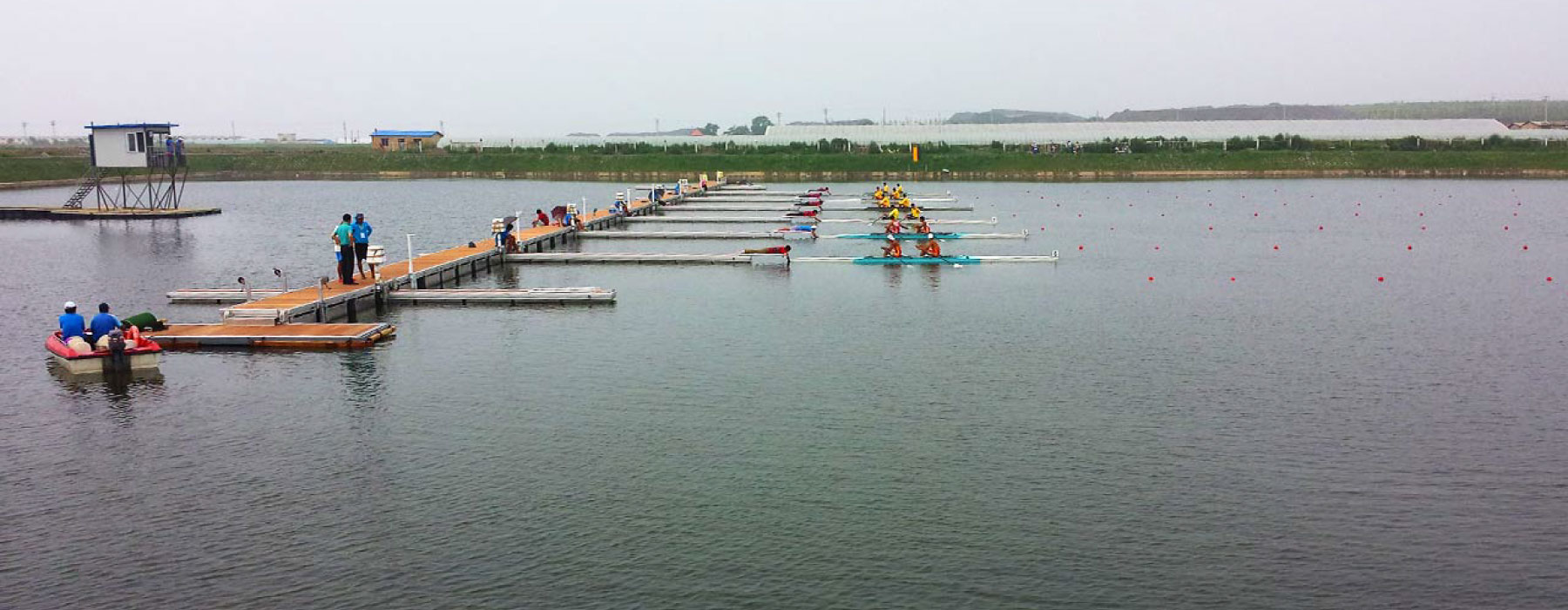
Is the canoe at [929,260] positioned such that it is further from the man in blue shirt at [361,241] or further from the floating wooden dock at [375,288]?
the man in blue shirt at [361,241]

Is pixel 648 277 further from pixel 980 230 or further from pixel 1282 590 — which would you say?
pixel 1282 590

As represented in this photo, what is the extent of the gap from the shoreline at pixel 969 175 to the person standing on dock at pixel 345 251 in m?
78.6

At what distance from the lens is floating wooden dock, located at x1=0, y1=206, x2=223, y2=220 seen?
239 feet

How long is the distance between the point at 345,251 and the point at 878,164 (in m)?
86.6

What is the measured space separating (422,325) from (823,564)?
19652 mm

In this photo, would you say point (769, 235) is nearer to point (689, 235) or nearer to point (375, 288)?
point (689, 235)

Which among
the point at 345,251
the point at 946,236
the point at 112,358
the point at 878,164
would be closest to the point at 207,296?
the point at 345,251

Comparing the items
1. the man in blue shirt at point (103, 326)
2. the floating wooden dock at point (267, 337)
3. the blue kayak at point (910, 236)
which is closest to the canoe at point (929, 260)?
the blue kayak at point (910, 236)

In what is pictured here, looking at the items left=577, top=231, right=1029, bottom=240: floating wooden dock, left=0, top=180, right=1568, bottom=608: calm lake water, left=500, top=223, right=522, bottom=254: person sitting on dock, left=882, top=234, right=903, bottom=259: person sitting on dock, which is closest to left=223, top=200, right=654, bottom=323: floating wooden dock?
left=500, top=223, right=522, bottom=254: person sitting on dock

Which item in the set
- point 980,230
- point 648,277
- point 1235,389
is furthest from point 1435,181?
point 1235,389

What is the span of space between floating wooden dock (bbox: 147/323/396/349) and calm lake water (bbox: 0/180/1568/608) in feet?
2.39

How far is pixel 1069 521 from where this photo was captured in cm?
1709

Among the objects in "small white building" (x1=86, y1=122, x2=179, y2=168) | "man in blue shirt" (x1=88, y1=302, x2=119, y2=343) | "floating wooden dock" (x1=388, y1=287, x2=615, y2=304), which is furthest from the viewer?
"small white building" (x1=86, y1=122, x2=179, y2=168)

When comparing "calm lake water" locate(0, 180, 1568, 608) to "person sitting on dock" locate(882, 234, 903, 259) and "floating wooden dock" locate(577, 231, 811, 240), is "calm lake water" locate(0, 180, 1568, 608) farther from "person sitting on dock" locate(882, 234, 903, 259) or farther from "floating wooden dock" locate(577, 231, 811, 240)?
"floating wooden dock" locate(577, 231, 811, 240)
